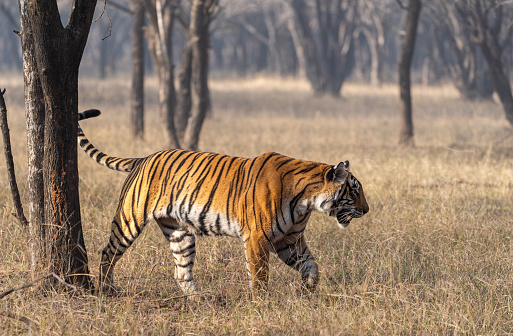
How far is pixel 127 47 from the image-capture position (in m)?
72.1

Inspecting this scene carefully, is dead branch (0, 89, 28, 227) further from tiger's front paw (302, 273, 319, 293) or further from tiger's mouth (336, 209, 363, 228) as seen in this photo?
tiger's mouth (336, 209, 363, 228)

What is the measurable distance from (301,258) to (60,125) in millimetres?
1641

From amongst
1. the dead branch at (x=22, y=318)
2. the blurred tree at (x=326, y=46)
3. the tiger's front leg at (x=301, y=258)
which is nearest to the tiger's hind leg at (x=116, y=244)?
the dead branch at (x=22, y=318)

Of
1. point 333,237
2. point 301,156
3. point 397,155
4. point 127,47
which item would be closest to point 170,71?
point 301,156

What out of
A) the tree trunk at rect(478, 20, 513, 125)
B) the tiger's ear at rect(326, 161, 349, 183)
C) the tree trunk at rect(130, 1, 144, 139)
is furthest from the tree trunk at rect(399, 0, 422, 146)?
the tiger's ear at rect(326, 161, 349, 183)

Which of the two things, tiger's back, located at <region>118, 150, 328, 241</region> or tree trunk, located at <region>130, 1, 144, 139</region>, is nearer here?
tiger's back, located at <region>118, 150, 328, 241</region>

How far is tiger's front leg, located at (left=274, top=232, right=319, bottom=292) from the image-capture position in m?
4.11

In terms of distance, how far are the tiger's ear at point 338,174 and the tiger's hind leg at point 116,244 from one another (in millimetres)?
1184

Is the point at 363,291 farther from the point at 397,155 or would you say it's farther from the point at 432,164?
the point at 397,155

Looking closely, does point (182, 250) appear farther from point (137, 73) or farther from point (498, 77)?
→ point (498, 77)

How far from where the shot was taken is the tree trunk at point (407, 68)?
11.4 m

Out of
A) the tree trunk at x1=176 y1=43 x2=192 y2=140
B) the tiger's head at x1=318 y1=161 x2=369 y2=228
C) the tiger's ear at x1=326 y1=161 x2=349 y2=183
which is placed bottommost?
the tiger's head at x1=318 y1=161 x2=369 y2=228

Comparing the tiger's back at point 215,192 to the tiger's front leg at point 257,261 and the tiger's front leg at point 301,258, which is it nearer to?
the tiger's front leg at point 257,261

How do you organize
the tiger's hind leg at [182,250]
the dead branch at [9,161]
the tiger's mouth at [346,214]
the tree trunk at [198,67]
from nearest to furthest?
the tiger's mouth at [346,214], the tiger's hind leg at [182,250], the dead branch at [9,161], the tree trunk at [198,67]
